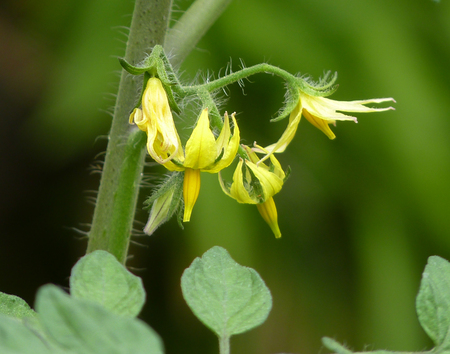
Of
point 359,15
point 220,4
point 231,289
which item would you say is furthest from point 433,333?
point 359,15

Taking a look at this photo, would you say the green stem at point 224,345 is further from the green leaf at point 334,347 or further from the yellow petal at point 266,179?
the yellow petal at point 266,179

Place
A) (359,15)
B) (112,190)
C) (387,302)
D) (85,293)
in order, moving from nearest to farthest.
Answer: (85,293)
(112,190)
(387,302)
(359,15)

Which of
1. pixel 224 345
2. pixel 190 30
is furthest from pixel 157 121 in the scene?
pixel 224 345

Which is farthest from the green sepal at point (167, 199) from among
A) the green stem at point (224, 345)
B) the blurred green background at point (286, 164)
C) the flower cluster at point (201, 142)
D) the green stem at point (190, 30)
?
the blurred green background at point (286, 164)

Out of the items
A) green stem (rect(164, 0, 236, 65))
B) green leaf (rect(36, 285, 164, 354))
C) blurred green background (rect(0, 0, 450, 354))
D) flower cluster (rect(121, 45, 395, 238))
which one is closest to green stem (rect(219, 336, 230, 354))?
green leaf (rect(36, 285, 164, 354))

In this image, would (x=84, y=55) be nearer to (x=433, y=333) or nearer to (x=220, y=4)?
(x=220, y=4)

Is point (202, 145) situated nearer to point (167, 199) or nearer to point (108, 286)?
point (167, 199)
